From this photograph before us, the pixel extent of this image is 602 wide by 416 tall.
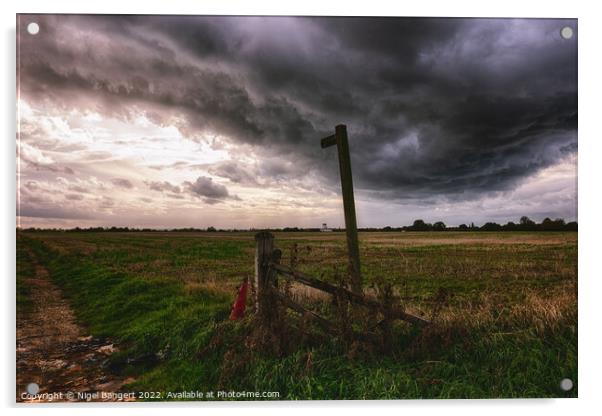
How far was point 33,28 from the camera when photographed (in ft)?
16.9

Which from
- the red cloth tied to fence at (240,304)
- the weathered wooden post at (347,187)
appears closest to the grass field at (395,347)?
the red cloth tied to fence at (240,304)

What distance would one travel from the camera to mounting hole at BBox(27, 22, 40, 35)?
16.9 feet

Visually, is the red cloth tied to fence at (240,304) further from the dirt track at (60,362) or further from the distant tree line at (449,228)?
the dirt track at (60,362)

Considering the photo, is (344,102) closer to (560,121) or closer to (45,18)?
(560,121)


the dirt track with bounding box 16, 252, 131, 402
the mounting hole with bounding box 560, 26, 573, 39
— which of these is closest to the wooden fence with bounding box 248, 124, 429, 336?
the dirt track with bounding box 16, 252, 131, 402

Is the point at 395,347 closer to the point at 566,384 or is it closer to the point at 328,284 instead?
the point at 328,284

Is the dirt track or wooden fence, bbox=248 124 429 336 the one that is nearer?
wooden fence, bbox=248 124 429 336

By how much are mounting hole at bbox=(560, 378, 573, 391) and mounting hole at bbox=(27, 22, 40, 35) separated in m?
8.52

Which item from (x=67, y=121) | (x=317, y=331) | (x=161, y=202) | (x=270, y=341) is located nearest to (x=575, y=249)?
(x=317, y=331)

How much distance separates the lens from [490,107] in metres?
5.45

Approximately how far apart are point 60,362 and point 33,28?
4708 millimetres

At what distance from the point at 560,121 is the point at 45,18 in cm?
759

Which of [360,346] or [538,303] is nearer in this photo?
[360,346]

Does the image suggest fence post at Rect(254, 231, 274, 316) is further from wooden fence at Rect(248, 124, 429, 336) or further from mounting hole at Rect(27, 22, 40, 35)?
mounting hole at Rect(27, 22, 40, 35)
